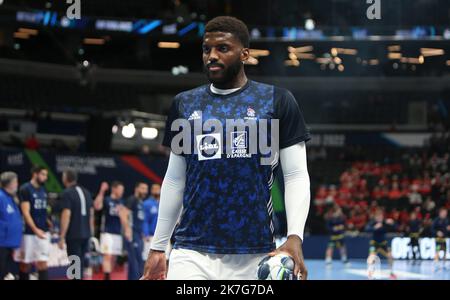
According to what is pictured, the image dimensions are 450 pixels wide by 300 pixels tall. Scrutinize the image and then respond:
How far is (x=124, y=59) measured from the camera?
1374 inches

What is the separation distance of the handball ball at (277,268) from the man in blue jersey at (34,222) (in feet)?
31.8

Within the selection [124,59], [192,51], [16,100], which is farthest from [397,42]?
[16,100]

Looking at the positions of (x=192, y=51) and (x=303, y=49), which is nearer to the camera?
(x=303, y=49)

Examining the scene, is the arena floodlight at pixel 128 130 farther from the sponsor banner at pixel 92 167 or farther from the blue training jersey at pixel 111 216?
the blue training jersey at pixel 111 216

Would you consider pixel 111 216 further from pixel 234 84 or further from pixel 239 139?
pixel 239 139

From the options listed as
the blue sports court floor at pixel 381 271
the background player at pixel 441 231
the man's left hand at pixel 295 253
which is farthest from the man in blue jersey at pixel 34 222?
the background player at pixel 441 231

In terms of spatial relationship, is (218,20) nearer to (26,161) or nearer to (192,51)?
(26,161)

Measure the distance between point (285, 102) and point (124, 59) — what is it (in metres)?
30.9

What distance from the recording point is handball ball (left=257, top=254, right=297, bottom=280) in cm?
402

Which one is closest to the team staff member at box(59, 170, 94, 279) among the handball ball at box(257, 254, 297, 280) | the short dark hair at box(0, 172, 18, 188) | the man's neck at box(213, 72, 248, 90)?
the short dark hair at box(0, 172, 18, 188)

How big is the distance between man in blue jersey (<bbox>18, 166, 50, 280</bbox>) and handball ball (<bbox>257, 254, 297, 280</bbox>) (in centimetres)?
970

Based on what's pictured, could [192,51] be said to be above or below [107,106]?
above

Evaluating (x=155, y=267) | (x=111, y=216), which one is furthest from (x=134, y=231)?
(x=155, y=267)

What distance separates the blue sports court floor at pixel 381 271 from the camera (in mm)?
19094
